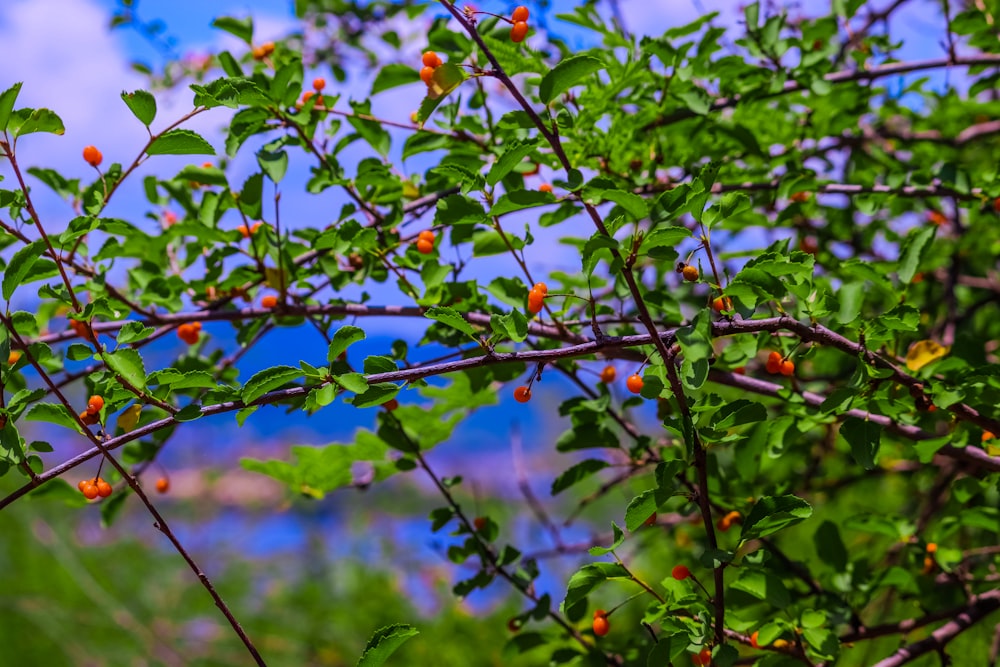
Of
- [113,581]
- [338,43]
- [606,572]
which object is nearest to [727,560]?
[606,572]

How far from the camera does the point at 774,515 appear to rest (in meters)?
0.81

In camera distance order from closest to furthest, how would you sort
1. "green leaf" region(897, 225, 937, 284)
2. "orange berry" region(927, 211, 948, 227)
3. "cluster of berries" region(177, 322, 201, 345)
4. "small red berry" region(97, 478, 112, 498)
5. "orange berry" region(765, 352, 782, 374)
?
"small red berry" region(97, 478, 112, 498) → "orange berry" region(765, 352, 782, 374) → "green leaf" region(897, 225, 937, 284) → "cluster of berries" region(177, 322, 201, 345) → "orange berry" region(927, 211, 948, 227)

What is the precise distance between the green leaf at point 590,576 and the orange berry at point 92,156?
0.77 m

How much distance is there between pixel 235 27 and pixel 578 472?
2.85 ft

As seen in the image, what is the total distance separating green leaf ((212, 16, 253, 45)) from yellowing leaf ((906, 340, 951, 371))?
42.2 inches

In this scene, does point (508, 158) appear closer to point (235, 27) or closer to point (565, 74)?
point (565, 74)

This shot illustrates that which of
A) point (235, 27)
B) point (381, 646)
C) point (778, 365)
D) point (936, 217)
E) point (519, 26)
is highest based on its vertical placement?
point (235, 27)

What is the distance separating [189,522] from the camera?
493cm

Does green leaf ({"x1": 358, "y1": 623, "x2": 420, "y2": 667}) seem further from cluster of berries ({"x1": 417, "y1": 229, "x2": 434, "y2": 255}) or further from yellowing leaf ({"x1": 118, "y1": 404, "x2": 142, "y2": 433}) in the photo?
cluster of berries ({"x1": 417, "y1": 229, "x2": 434, "y2": 255})

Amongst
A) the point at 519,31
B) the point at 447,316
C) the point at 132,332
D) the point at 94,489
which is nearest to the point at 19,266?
the point at 132,332

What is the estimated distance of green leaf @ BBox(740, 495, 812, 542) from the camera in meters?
0.80

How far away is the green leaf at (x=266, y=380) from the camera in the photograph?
78 centimetres

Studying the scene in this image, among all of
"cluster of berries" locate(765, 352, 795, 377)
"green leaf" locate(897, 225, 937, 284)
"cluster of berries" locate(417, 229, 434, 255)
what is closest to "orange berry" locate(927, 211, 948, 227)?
"green leaf" locate(897, 225, 937, 284)

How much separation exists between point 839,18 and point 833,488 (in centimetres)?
91
